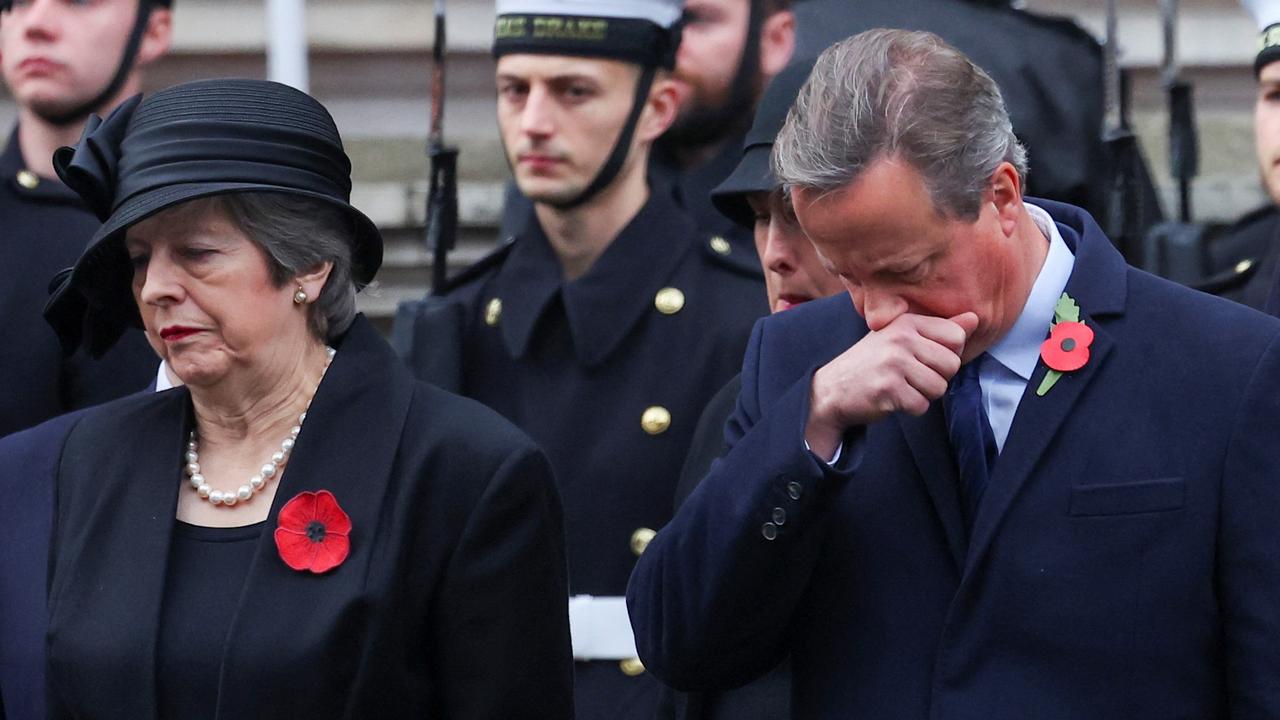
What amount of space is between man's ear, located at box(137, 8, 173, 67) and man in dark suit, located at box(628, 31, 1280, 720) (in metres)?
2.95

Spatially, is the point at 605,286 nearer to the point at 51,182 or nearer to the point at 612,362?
the point at 612,362

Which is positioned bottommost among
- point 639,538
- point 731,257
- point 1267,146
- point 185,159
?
point 639,538

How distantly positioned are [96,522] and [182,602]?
8.5 inches

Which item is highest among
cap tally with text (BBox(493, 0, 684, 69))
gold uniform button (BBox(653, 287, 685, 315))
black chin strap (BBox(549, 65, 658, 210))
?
cap tally with text (BBox(493, 0, 684, 69))

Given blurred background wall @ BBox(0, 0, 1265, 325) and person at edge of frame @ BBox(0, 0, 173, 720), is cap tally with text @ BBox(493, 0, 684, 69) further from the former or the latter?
blurred background wall @ BBox(0, 0, 1265, 325)

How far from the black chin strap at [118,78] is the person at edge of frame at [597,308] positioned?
3.10 ft

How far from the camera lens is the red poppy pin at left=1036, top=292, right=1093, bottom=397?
3.17 m

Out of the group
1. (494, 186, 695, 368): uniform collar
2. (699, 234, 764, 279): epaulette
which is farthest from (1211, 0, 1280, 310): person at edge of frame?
(494, 186, 695, 368): uniform collar

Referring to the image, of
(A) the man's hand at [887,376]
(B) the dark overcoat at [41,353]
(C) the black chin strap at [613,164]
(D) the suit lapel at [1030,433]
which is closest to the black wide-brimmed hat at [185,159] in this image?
(A) the man's hand at [887,376]

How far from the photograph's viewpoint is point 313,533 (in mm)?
→ 3660

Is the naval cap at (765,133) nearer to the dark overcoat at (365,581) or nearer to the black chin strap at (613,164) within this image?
the dark overcoat at (365,581)

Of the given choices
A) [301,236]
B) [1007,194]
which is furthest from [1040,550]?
[301,236]

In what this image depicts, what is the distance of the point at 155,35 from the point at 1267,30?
2.75 m

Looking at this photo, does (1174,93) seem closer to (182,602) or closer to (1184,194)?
(1184,194)
